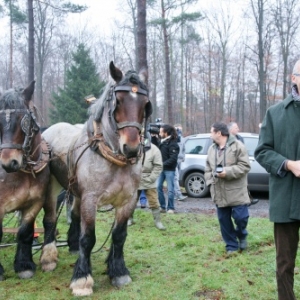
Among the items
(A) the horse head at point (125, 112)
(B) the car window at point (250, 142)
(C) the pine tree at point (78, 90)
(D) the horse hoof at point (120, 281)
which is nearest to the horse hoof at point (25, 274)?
(D) the horse hoof at point (120, 281)

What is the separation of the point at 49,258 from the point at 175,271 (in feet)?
5.42

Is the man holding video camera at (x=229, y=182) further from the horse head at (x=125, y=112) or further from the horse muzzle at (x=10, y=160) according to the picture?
the horse muzzle at (x=10, y=160)

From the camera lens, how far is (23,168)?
4.36 meters

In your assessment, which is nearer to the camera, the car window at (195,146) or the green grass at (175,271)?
the green grass at (175,271)

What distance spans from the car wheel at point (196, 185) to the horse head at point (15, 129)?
7.50m

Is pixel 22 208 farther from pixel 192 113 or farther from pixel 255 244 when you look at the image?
pixel 192 113

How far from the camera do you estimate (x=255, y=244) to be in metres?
6.02

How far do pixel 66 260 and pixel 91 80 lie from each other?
72.1ft

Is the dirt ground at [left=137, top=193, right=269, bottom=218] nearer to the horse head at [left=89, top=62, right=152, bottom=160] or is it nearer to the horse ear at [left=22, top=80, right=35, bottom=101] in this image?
the horse head at [left=89, top=62, right=152, bottom=160]

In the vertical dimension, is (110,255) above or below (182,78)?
below

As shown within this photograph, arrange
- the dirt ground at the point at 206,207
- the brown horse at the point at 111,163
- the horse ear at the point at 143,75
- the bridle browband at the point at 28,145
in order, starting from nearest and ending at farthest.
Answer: the brown horse at the point at 111,163 → the bridle browband at the point at 28,145 → the horse ear at the point at 143,75 → the dirt ground at the point at 206,207

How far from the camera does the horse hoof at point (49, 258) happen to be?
5.08 metres

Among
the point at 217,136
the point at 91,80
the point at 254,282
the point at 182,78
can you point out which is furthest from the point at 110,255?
the point at 182,78

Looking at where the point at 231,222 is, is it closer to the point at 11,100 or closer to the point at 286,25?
the point at 11,100
